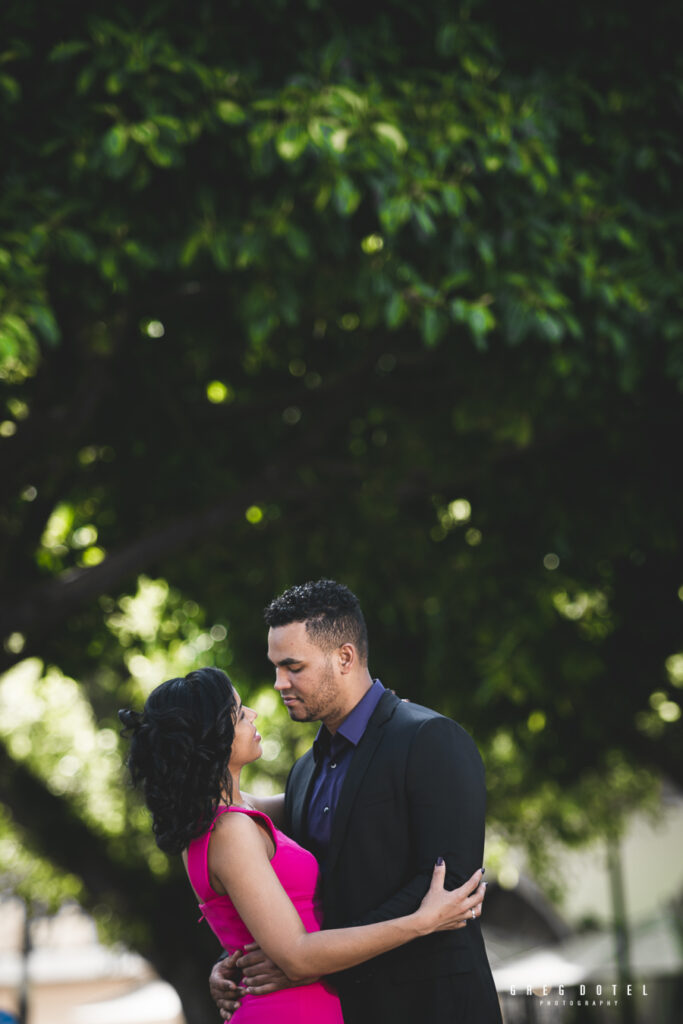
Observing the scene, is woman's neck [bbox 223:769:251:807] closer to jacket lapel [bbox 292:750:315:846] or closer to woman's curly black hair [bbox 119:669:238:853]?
woman's curly black hair [bbox 119:669:238:853]

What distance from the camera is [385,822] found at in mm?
3186

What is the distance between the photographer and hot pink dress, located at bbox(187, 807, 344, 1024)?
10.3 feet

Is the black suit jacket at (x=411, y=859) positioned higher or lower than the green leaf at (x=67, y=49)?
lower

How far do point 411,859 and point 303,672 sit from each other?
24.7 inches

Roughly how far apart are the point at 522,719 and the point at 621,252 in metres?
6.12

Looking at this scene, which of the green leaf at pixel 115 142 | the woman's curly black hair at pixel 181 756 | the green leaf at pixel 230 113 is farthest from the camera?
the green leaf at pixel 230 113

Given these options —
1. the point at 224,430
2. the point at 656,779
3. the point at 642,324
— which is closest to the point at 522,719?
the point at 224,430

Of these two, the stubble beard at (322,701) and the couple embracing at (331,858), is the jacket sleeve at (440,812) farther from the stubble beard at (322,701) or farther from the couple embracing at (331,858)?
the stubble beard at (322,701)

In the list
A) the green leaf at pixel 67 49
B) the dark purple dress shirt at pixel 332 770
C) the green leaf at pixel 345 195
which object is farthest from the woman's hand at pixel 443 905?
the green leaf at pixel 67 49

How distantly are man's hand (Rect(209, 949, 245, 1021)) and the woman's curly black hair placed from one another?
0.41m

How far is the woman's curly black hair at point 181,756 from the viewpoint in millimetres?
3092

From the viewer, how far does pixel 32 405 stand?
7.68 metres

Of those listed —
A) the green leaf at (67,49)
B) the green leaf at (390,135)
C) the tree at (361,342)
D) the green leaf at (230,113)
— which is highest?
the green leaf at (390,135)

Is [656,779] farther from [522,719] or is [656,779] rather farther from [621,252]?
[621,252]
